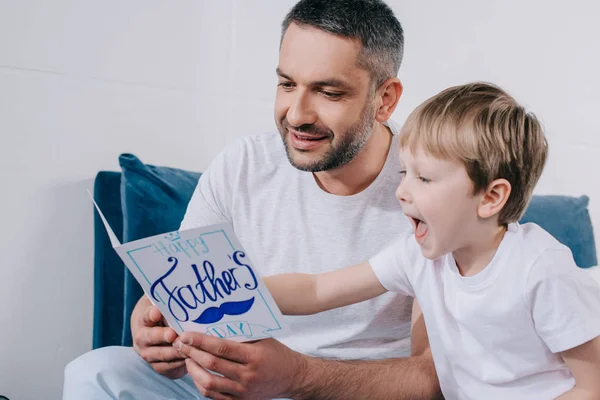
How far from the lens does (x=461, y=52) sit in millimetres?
2318

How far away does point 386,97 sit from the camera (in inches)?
62.2

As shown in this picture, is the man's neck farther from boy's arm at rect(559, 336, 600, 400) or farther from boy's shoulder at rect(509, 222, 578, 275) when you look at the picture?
boy's arm at rect(559, 336, 600, 400)

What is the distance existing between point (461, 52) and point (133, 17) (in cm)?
104

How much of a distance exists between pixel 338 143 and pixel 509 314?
1.66ft

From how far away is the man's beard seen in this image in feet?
4.74

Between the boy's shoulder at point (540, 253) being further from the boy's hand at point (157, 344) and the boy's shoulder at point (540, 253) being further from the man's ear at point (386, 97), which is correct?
the boy's hand at point (157, 344)

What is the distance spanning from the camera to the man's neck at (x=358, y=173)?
1515 mm

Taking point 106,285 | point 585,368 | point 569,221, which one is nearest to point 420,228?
point 585,368

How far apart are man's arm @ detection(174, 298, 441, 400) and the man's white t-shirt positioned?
9 cm

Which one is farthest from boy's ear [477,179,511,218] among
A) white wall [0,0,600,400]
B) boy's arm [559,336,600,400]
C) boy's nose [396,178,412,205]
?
white wall [0,0,600,400]

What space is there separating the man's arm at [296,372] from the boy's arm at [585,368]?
343 millimetres

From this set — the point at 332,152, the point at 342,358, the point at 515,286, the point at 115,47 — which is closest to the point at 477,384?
the point at 515,286

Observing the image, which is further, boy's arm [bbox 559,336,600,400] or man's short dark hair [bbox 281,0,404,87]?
man's short dark hair [bbox 281,0,404,87]

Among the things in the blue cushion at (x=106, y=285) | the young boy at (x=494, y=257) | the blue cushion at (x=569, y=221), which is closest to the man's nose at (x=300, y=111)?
the young boy at (x=494, y=257)
